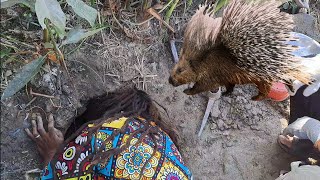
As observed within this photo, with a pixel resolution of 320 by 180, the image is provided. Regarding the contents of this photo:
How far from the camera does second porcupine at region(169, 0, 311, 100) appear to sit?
159cm

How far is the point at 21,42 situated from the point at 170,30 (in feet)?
2.41

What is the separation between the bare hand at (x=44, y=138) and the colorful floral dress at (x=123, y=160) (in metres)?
0.29

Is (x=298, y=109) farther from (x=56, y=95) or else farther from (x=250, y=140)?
(x=56, y=95)

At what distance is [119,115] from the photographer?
70.6 inches

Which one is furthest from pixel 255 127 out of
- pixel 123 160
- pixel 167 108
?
pixel 123 160

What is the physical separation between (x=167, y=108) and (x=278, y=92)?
544 mm

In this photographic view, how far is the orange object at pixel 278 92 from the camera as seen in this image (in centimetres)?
232

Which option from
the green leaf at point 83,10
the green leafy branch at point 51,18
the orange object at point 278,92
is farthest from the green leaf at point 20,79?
the orange object at point 278,92

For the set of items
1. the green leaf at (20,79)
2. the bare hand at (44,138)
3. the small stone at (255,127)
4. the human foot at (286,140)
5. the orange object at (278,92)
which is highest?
the green leaf at (20,79)

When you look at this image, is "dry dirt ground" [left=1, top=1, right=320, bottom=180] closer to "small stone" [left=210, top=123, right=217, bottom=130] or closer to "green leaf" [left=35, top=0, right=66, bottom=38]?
"small stone" [left=210, top=123, right=217, bottom=130]

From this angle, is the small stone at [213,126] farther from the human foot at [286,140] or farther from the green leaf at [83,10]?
the green leaf at [83,10]

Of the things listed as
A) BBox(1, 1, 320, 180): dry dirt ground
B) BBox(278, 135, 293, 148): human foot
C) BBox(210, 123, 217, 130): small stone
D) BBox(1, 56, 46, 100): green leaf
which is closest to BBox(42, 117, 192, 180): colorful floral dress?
BBox(1, 56, 46, 100): green leaf

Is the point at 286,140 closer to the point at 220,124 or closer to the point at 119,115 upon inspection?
the point at 220,124

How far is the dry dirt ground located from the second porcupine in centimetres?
54
